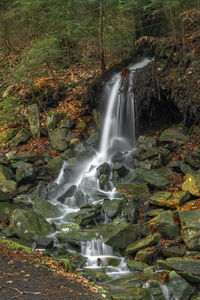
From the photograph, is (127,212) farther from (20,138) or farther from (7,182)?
(20,138)

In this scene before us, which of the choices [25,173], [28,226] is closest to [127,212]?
[28,226]

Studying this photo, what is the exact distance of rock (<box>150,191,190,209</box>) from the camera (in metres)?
7.14

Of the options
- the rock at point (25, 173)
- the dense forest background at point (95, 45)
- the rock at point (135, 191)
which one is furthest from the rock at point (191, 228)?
the rock at point (25, 173)

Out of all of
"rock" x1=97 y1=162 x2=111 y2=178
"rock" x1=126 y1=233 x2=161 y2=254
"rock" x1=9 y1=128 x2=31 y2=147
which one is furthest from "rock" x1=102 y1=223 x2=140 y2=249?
"rock" x1=9 y1=128 x2=31 y2=147

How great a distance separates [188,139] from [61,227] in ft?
15.7

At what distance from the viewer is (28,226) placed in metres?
6.38

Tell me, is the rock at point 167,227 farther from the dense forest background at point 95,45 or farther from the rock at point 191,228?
the dense forest background at point 95,45

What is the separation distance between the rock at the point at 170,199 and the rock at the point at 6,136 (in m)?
7.65

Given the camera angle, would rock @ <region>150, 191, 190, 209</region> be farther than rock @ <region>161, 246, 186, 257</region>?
Yes

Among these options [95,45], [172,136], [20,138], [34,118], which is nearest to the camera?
[172,136]

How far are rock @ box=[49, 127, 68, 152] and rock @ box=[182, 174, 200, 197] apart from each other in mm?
5371

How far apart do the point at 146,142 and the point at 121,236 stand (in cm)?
420

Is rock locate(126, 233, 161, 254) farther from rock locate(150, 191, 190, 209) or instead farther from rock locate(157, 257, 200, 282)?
rock locate(150, 191, 190, 209)

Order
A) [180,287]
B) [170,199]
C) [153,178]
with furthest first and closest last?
[153,178] → [170,199] → [180,287]
